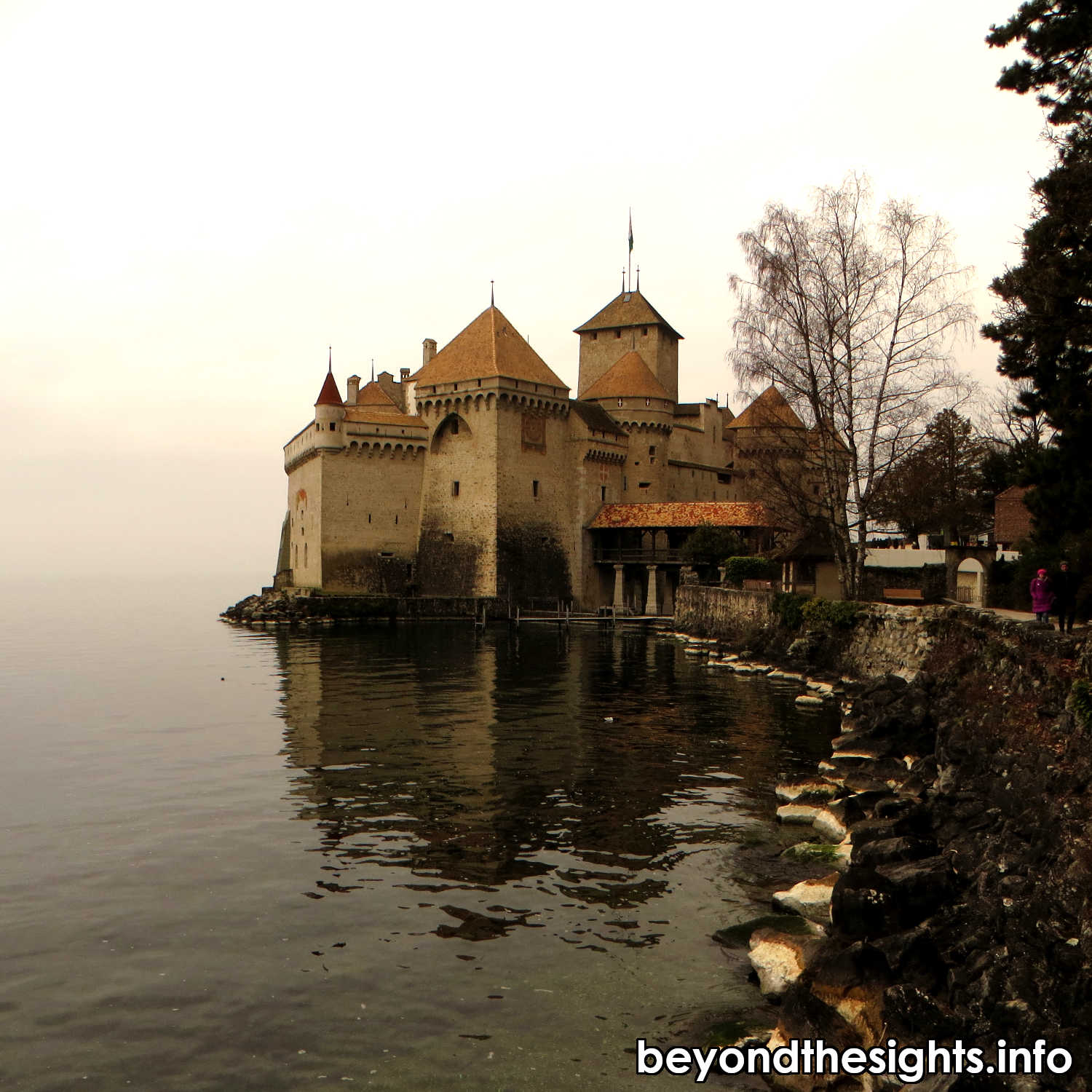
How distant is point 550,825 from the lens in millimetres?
11062

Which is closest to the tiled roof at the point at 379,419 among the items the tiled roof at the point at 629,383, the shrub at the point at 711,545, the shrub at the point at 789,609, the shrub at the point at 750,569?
the tiled roof at the point at 629,383

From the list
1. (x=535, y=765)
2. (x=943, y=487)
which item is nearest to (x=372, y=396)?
(x=943, y=487)

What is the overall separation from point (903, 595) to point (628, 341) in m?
33.3

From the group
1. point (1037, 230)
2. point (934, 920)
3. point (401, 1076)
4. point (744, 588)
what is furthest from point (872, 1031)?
point (744, 588)

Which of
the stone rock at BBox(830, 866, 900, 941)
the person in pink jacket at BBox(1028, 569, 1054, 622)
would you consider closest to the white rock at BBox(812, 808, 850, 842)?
the stone rock at BBox(830, 866, 900, 941)

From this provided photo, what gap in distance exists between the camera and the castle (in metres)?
44.7

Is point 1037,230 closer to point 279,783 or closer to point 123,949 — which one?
point 279,783

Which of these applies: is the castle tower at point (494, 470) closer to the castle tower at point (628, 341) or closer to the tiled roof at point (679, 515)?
the tiled roof at point (679, 515)

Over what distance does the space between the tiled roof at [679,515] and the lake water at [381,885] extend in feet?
75.7

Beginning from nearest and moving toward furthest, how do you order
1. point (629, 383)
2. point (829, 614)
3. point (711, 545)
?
1. point (829, 614)
2. point (711, 545)
3. point (629, 383)

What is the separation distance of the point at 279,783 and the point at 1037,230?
13.3 meters

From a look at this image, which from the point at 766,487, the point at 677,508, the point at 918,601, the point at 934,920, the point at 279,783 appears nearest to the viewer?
the point at 934,920

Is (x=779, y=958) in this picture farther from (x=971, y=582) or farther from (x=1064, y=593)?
(x=971, y=582)

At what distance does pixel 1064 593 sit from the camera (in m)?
13.5
